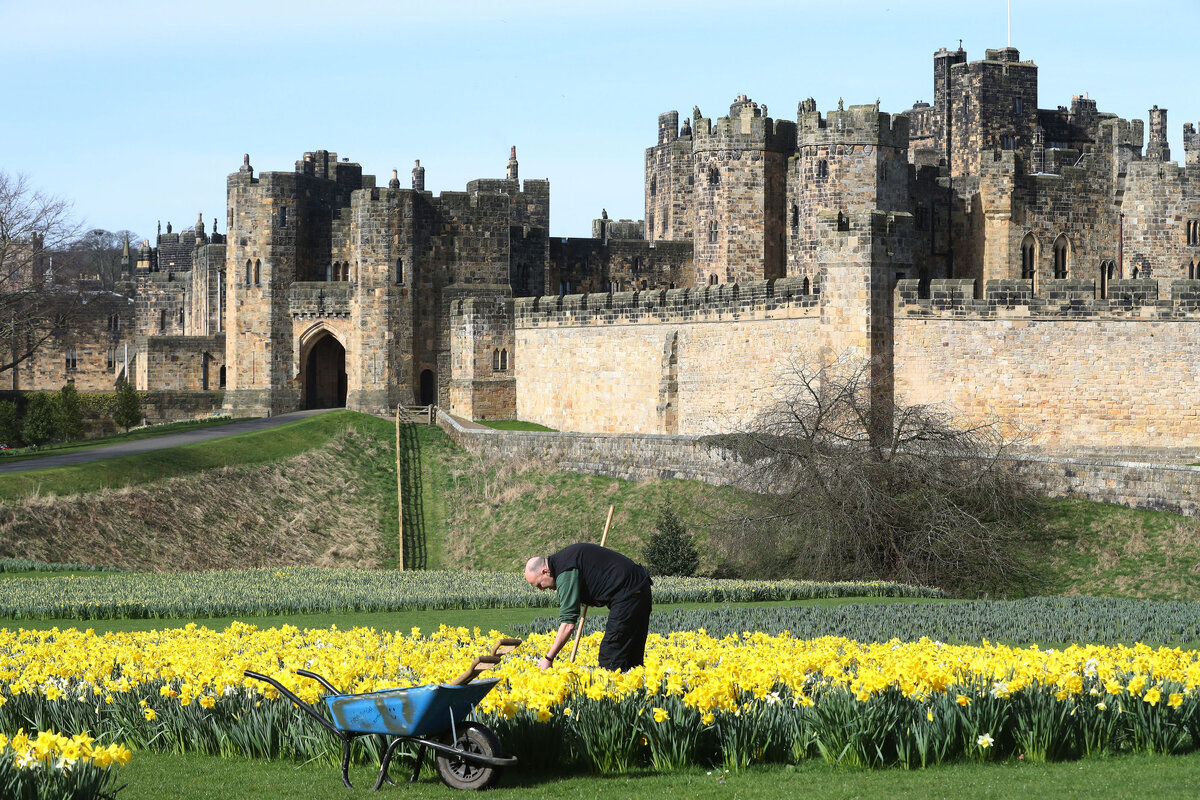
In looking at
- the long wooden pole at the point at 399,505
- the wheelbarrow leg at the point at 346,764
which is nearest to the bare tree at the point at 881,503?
the long wooden pole at the point at 399,505

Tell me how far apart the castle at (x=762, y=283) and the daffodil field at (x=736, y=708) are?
2463 centimetres

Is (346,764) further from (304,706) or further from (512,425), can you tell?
(512,425)

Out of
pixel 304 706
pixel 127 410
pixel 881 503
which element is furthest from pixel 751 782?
pixel 127 410

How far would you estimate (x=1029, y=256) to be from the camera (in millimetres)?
48938

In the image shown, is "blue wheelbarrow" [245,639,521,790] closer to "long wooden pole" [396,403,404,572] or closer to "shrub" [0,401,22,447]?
"long wooden pole" [396,403,404,572]

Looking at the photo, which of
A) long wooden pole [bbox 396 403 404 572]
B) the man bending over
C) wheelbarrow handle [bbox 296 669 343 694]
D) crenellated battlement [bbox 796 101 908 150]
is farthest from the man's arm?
crenellated battlement [bbox 796 101 908 150]

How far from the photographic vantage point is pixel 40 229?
50.8 metres

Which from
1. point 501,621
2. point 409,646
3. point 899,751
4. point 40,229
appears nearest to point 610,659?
point 899,751

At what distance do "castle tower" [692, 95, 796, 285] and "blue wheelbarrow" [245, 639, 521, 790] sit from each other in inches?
1587

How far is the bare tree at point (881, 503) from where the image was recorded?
30.2 m

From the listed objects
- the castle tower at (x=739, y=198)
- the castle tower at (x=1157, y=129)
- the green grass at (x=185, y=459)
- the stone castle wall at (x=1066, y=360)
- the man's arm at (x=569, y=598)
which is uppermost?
the castle tower at (x=1157, y=129)

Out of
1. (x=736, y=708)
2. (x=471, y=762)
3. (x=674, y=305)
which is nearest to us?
(x=471, y=762)

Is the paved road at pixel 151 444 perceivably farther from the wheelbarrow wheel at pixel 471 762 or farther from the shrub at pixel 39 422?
the wheelbarrow wheel at pixel 471 762

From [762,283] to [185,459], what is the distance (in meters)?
16.0
